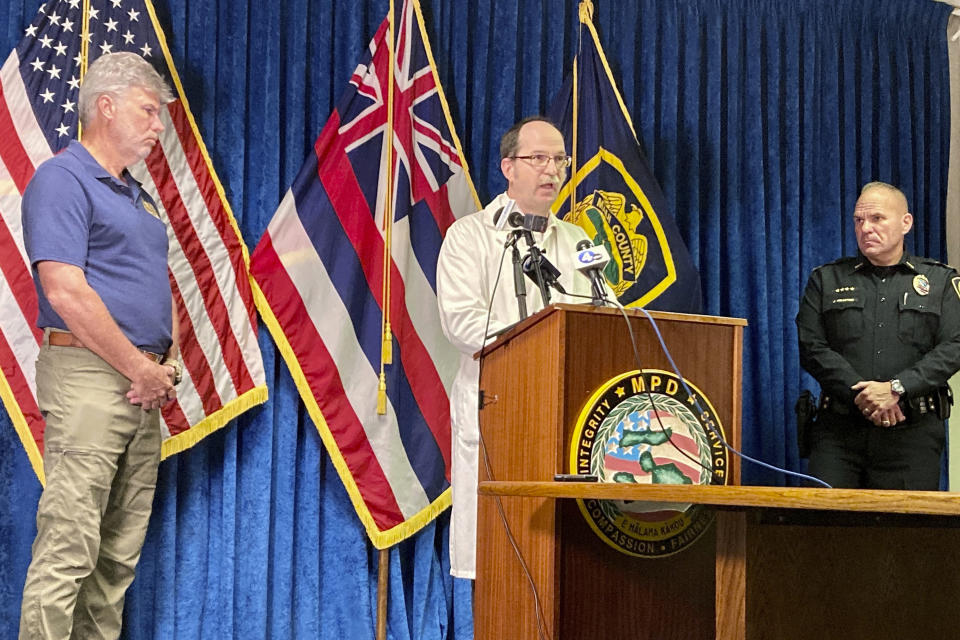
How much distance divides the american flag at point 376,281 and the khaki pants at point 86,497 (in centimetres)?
102

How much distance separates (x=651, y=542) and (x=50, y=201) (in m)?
1.71

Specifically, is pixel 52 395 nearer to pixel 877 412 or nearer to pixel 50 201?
pixel 50 201

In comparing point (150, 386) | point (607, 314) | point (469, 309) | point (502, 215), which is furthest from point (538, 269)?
point (150, 386)

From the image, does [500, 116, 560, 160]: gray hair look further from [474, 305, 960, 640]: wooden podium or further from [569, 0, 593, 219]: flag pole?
[569, 0, 593, 219]: flag pole

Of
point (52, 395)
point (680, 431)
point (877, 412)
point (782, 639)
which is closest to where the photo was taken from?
point (782, 639)

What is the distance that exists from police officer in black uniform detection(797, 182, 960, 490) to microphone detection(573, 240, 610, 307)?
1.79m

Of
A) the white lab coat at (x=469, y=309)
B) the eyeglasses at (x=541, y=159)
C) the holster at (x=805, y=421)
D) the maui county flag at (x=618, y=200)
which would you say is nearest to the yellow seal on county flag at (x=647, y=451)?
the white lab coat at (x=469, y=309)

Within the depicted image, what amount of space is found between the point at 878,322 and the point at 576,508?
6.86 feet

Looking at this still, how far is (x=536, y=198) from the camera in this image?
10.6 feet

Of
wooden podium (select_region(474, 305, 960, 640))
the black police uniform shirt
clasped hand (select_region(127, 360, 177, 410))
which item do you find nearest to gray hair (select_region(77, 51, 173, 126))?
clasped hand (select_region(127, 360, 177, 410))

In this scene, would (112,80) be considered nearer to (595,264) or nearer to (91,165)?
(91,165)

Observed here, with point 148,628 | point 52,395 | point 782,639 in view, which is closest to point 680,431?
point 782,639

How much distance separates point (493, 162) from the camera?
4.29 m

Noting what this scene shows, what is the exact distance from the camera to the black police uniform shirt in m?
3.70
